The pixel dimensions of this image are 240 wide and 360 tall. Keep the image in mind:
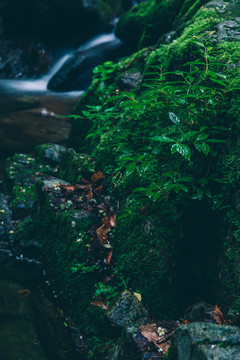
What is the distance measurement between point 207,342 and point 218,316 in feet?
1.75

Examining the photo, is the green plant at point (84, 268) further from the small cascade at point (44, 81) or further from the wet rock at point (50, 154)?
the small cascade at point (44, 81)

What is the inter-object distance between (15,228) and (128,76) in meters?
2.88

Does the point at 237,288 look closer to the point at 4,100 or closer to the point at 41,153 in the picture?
the point at 41,153

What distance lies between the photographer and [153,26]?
6812 mm

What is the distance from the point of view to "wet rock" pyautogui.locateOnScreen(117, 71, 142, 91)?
4707 millimetres

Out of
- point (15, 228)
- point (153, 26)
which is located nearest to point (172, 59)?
point (15, 228)

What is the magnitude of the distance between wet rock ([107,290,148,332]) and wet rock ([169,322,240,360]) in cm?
61

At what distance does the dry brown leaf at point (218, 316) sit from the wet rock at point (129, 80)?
3.41m

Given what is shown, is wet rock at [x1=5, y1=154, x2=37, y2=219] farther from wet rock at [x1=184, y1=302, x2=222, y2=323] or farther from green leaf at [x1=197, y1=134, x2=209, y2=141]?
green leaf at [x1=197, y1=134, x2=209, y2=141]

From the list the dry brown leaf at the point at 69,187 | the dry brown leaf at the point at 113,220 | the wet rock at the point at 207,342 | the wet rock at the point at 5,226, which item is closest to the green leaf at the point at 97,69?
the dry brown leaf at the point at 69,187

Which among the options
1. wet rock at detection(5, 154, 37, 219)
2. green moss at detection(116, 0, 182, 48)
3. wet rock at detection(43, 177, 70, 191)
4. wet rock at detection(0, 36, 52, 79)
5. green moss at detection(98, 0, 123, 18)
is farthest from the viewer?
green moss at detection(98, 0, 123, 18)

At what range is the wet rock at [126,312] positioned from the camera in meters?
2.54

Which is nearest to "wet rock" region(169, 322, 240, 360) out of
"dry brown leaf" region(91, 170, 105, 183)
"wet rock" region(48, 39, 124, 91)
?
"dry brown leaf" region(91, 170, 105, 183)

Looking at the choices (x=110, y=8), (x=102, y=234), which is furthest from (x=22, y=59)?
(x=102, y=234)
